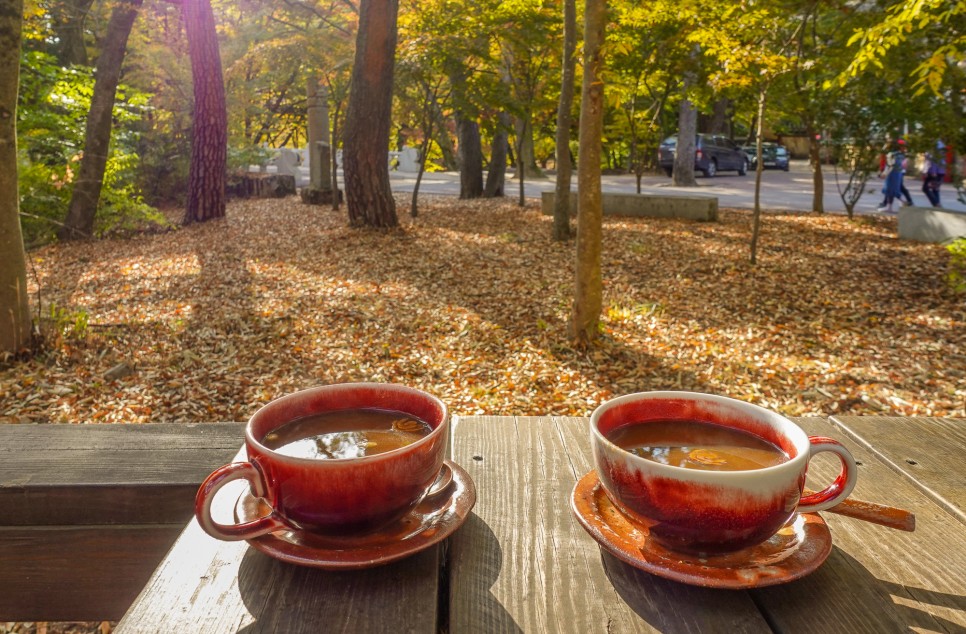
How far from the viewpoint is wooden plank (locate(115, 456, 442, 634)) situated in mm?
861

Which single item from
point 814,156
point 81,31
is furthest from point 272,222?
point 814,156

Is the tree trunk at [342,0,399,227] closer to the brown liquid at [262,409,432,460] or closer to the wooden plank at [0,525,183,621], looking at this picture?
the wooden plank at [0,525,183,621]

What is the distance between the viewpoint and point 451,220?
1277 centimetres

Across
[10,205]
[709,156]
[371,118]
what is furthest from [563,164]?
[709,156]

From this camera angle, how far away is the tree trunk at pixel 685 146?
20734 mm

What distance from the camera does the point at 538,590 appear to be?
947 millimetres

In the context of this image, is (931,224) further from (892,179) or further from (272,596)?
(272,596)

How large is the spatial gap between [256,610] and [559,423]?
0.80 m

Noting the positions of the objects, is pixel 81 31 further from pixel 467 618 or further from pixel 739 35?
pixel 467 618

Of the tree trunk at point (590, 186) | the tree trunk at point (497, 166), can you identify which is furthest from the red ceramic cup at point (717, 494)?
the tree trunk at point (497, 166)

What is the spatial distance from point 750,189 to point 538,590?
876 inches

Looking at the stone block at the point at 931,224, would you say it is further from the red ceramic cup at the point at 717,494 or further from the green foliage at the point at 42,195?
the green foliage at the point at 42,195

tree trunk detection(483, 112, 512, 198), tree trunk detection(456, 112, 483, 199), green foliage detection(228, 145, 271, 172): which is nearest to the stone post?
green foliage detection(228, 145, 271, 172)

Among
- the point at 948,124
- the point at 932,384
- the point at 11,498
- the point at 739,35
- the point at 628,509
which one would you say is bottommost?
the point at 932,384
